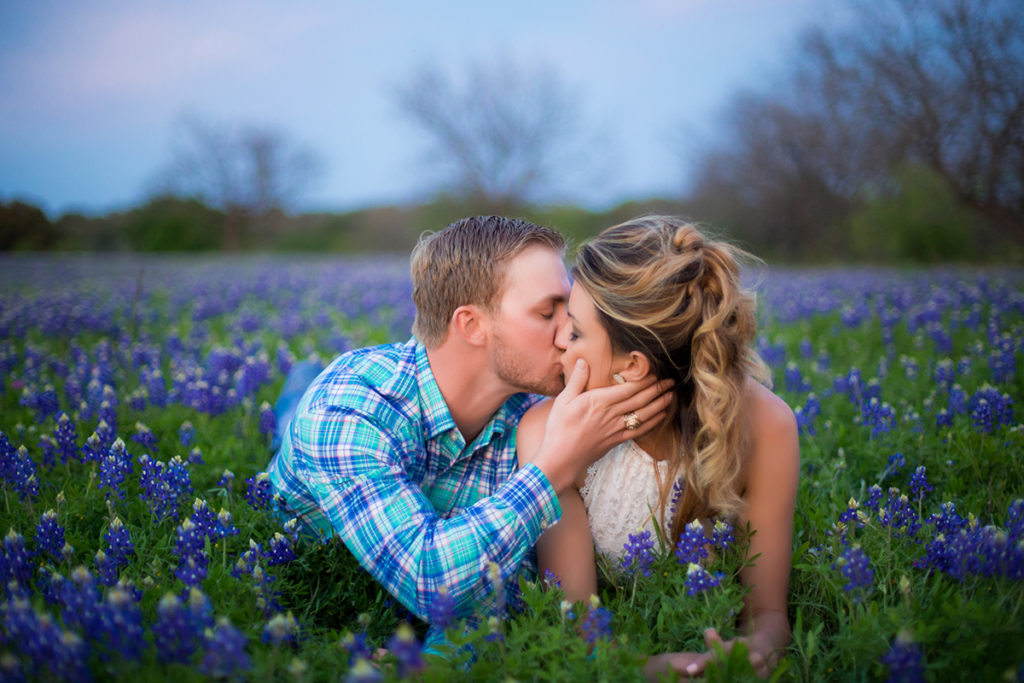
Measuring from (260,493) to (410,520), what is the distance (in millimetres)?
858

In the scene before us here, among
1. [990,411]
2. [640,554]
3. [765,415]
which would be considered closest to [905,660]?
[640,554]

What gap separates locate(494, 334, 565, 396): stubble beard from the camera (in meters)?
2.75

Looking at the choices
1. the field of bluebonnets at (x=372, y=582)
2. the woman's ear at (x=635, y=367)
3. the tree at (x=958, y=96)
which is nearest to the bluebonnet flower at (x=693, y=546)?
the field of bluebonnets at (x=372, y=582)

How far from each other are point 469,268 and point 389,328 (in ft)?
15.3

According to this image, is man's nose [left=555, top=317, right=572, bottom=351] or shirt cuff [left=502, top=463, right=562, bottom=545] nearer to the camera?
shirt cuff [left=502, top=463, right=562, bottom=545]

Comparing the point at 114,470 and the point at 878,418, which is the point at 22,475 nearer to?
the point at 114,470

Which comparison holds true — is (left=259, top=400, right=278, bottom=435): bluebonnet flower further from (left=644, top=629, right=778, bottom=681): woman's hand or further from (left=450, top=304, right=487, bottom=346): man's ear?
(left=644, top=629, right=778, bottom=681): woman's hand

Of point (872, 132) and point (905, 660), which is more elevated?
point (872, 132)

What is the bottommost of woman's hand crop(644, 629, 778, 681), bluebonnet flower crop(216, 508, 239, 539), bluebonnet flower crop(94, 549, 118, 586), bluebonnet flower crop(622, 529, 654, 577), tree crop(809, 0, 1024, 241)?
woman's hand crop(644, 629, 778, 681)

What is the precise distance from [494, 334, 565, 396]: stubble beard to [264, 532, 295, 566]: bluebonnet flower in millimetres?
1055

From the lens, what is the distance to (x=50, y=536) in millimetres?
2357

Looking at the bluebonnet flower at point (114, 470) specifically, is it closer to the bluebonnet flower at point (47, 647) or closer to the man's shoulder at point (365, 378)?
the man's shoulder at point (365, 378)

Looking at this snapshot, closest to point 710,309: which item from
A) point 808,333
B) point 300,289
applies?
point 808,333

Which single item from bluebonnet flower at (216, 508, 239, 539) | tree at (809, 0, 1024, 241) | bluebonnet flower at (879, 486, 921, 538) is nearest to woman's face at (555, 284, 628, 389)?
A: bluebonnet flower at (879, 486, 921, 538)
